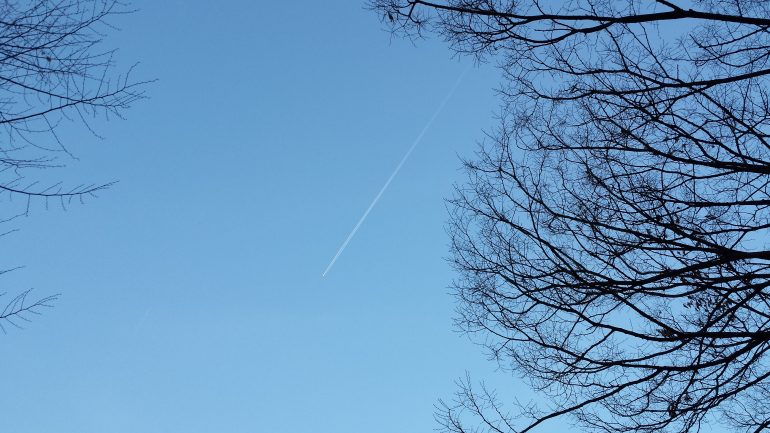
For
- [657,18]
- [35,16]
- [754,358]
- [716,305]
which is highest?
[657,18]

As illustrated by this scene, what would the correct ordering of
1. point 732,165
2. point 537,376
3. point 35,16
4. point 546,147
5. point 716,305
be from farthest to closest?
point 546,147 < point 537,376 < point 732,165 < point 716,305 < point 35,16

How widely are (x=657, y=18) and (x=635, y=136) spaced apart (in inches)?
32.1

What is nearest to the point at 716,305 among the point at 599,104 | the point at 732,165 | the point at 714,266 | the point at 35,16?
the point at 714,266

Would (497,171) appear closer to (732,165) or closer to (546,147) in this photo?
(546,147)

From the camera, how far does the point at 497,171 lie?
481 centimetres

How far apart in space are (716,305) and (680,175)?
0.97m

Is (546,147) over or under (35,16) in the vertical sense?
over

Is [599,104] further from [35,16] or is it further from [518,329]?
[35,16]

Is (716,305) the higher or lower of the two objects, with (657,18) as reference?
lower

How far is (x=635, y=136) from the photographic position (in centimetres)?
429

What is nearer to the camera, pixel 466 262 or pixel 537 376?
pixel 537 376

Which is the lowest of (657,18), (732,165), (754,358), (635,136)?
(754,358)

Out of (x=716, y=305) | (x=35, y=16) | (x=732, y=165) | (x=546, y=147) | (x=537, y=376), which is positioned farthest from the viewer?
(x=546, y=147)

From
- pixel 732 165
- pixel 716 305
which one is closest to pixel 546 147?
pixel 732 165
